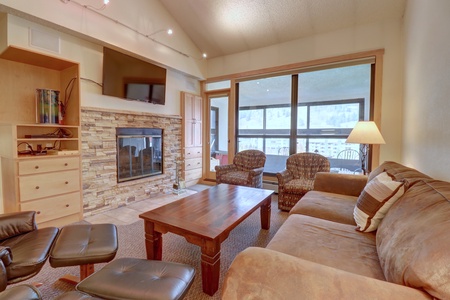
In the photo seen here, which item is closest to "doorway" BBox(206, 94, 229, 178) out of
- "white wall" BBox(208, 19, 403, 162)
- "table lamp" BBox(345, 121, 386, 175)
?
"white wall" BBox(208, 19, 403, 162)

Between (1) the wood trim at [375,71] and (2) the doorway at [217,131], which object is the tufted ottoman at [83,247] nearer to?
(2) the doorway at [217,131]

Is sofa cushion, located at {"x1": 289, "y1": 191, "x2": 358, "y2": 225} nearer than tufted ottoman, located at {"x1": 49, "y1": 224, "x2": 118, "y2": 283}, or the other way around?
tufted ottoman, located at {"x1": 49, "y1": 224, "x2": 118, "y2": 283}

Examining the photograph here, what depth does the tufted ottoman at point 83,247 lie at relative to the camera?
1315mm

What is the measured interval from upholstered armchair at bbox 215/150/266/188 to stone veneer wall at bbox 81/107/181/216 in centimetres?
132

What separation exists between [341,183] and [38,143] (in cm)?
376

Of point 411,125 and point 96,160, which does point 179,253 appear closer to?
point 96,160

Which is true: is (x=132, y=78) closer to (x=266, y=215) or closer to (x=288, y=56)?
(x=288, y=56)

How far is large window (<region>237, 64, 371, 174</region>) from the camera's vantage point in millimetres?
3695

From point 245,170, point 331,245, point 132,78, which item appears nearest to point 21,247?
point 331,245

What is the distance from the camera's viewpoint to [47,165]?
2.44 meters

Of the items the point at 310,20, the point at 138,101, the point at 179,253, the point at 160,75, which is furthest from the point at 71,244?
the point at 310,20

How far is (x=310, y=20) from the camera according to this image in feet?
11.5

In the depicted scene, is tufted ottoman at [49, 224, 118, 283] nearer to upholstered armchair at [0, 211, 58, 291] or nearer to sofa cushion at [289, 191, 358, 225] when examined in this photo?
upholstered armchair at [0, 211, 58, 291]

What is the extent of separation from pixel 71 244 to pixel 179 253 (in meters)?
0.96
